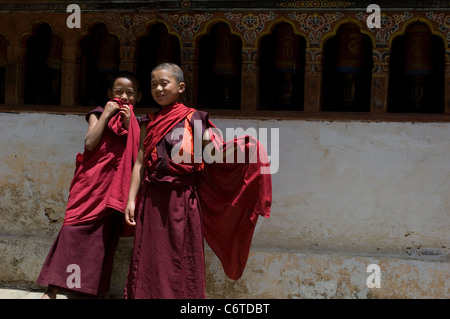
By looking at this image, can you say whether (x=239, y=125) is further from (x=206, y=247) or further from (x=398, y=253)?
(x=398, y=253)

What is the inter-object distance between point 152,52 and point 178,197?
1.47 m

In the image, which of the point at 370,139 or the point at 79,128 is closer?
the point at 370,139

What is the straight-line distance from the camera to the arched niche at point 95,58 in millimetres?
4160

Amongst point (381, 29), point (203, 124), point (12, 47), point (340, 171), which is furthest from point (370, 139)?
point (12, 47)

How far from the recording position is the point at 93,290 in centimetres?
345

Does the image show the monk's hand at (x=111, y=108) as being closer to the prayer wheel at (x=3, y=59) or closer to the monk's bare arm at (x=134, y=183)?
the monk's bare arm at (x=134, y=183)

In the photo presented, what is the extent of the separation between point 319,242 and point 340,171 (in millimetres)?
445

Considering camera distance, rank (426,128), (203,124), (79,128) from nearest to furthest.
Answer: (203,124) → (426,128) → (79,128)

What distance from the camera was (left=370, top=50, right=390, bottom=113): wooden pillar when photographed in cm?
369

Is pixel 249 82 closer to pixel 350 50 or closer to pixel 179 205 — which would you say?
pixel 350 50

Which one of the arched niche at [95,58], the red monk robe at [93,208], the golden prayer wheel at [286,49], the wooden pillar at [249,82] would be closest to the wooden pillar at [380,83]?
the golden prayer wheel at [286,49]

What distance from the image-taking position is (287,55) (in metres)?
3.94

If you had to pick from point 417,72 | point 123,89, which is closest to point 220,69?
point 123,89

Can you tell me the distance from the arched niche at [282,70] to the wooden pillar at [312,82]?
19 cm
